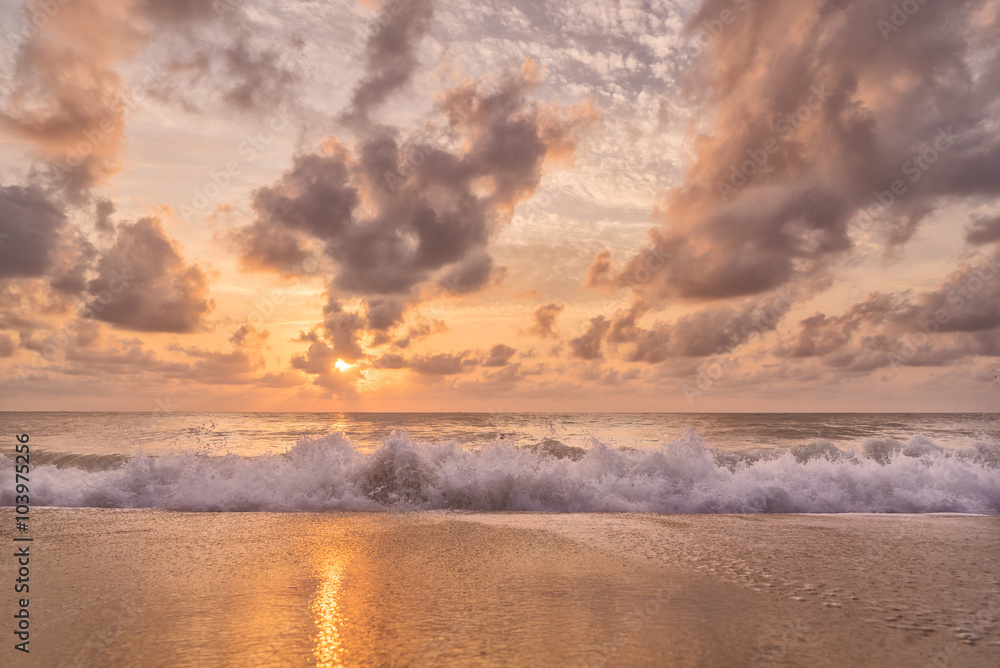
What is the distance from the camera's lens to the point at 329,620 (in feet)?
14.6

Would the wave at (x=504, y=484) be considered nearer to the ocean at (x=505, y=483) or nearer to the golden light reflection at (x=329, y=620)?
the ocean at (x=505, y=483)

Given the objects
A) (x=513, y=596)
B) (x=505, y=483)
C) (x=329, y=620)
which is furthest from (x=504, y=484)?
(x=329, y=620)

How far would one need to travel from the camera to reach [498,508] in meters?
11.7

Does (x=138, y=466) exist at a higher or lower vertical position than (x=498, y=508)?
higher

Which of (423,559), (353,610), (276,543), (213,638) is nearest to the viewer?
(213,638)

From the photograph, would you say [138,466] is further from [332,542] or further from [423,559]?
[423,559]

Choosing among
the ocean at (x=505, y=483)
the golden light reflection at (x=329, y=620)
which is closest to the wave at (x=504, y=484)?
the ocean at (x=505, y=483)

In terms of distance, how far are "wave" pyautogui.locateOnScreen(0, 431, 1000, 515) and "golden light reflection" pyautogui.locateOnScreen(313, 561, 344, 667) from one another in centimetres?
596

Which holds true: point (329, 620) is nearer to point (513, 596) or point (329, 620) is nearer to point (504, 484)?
point (513, 596)

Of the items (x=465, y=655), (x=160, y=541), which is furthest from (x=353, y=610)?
(x=160, y=541)

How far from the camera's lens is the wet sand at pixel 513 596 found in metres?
3.89

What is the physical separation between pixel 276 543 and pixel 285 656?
13.7 ft

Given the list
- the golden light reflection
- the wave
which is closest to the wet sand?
the golden light reflection

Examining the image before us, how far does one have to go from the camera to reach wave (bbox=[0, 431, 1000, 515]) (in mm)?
11523
